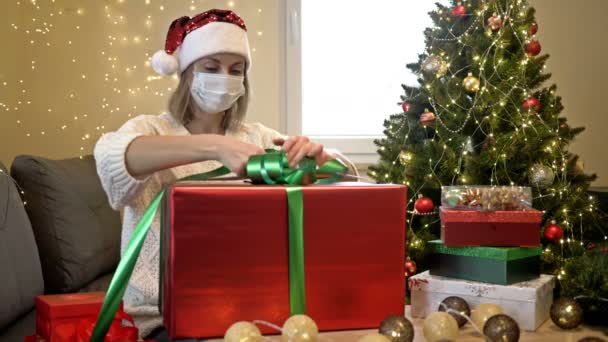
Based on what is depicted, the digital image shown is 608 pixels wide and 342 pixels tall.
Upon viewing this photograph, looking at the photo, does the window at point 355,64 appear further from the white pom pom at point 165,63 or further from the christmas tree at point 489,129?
the white pom pom at point 165,63

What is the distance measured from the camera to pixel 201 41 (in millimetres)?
1675

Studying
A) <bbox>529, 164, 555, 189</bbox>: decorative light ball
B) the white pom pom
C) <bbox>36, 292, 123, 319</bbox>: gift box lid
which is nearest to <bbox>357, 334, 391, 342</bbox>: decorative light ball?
<bbox>36, 292, 123, 319</bbox>: gift box lid

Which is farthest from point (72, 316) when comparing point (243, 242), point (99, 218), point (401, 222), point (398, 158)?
point (398, 158)

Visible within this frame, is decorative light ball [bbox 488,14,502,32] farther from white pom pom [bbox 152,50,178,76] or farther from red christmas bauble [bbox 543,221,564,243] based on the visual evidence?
white pom pom [bbox 152,50,178,76]

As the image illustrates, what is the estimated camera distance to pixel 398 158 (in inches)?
90.4

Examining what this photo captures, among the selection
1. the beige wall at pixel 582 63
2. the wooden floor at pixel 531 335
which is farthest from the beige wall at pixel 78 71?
the wooden floor at pixel 531 335

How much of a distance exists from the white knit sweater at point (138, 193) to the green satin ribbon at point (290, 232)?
0.97 feet

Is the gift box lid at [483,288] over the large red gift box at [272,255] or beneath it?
beneath

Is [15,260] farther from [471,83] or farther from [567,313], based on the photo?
[471,83]

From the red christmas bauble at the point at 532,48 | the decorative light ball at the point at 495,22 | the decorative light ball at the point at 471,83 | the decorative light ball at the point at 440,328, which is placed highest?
the decorative light ball at the point at 495,22

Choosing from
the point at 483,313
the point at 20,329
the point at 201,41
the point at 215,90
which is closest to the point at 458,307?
the point at 483,313

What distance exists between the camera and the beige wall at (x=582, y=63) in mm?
3322

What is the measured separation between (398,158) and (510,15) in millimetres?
600

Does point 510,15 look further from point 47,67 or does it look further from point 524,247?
point 47,67
